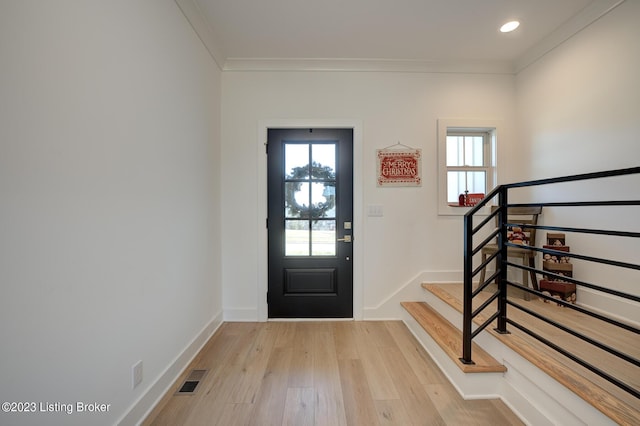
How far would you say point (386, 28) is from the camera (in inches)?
87.6

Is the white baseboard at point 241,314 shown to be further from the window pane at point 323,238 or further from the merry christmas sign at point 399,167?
the merry christmas sign at point 399,167

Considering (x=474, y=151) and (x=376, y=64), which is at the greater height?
(x=376, y=64)

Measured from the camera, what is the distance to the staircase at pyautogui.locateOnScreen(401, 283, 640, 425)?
118 centimetres

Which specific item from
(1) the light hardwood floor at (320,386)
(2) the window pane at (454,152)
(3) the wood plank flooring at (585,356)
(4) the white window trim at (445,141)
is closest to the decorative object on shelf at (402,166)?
(4) the white window trim at (445,141)

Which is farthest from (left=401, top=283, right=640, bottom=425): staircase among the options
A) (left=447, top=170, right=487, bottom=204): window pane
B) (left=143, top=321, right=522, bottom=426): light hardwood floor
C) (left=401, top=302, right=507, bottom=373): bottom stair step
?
(left=447, top=170, right=487, bottom=204): window pane

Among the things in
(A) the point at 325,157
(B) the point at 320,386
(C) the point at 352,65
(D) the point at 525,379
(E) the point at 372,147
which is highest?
(C) the point at 352,65

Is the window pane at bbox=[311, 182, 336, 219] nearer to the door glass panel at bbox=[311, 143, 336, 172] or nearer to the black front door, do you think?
the black front door

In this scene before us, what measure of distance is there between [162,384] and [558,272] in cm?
324

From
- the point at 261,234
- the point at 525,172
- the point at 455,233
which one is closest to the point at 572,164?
the point at 525,172

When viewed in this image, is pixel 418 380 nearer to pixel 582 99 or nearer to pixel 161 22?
pixel 582 99

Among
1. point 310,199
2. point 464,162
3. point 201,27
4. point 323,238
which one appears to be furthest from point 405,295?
point 201,27

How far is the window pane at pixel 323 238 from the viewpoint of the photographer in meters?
2.76

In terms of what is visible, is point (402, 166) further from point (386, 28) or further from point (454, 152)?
point (386, 28)

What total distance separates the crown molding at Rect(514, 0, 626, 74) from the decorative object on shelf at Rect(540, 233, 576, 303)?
1.76 metres
